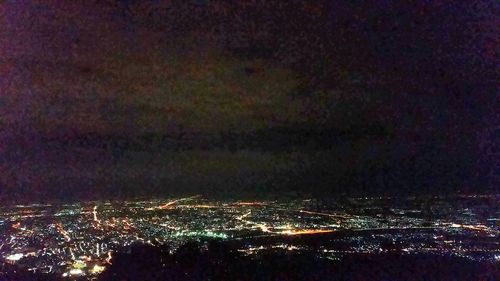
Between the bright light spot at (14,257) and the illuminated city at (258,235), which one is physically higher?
the bright light spot at (14,257)

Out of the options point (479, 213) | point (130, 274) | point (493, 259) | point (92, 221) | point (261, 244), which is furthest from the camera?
point (479, 213)

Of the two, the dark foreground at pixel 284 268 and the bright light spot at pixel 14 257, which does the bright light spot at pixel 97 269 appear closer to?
the dark foreground at pixel 284 268

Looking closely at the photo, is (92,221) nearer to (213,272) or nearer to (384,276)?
(213,272)

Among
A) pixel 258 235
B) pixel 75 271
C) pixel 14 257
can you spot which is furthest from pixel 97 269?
pixel 258 235

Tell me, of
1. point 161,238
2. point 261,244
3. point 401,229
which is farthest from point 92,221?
point 401,229

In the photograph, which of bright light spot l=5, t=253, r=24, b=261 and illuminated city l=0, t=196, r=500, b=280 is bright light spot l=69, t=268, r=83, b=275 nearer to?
illuminated city l=0, t=196, r=500, b=280

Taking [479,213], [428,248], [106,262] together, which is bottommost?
[479,213]

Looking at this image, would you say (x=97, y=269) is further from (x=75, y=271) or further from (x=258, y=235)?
(x=258, y=235)

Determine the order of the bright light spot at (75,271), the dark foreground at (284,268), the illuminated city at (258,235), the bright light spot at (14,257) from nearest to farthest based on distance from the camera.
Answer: the dark foreground at (284,268)
the bright light spot at (75,271)
the bright light spot at (14,257)
the illuminated city at (258,235)

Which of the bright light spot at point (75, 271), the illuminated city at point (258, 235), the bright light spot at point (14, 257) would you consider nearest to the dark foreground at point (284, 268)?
the bright light spot at point (75, 271)
